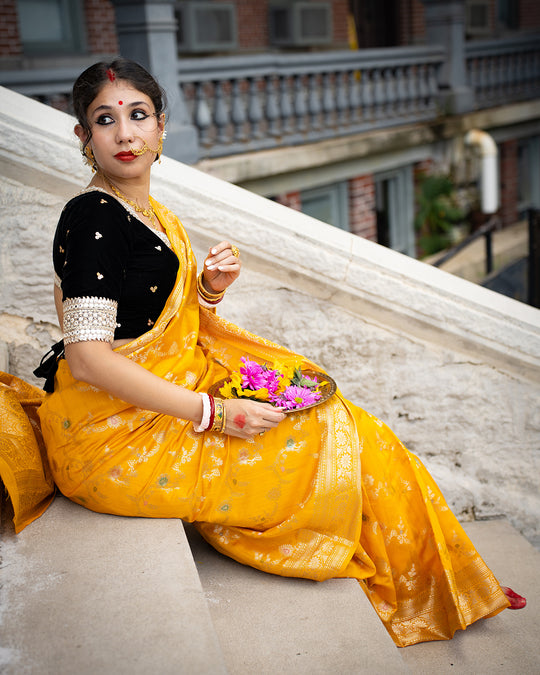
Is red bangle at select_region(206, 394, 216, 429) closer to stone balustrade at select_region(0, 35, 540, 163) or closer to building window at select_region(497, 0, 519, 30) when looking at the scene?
stone balustrade at select_region(0, 35, 540, 163)

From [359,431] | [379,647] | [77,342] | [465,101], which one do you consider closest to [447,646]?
[379,647]

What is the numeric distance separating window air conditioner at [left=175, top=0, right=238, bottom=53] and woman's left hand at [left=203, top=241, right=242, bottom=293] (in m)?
7.56

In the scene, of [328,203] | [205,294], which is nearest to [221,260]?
[205,294]

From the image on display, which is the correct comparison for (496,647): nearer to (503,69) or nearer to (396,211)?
A: (396,211)

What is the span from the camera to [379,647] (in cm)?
174

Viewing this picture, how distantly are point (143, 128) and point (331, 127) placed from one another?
6.30 m

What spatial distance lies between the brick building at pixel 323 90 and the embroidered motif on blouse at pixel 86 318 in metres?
3.99

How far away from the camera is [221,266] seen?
1.99m

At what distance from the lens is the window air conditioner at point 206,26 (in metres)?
8.67

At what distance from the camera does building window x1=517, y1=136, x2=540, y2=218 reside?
38.2ft

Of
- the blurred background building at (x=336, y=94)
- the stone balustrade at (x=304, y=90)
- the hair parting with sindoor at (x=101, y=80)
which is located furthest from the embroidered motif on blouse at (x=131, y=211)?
the blurred background building at (x=336, y=94)

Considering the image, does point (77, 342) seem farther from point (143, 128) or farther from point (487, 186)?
point (487, 186)

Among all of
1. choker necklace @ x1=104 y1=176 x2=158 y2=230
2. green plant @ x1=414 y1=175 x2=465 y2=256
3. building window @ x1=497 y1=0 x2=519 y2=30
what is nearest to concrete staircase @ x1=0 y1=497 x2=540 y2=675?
choker necklace @ x1=104 y1=176 x2=158 y2=230

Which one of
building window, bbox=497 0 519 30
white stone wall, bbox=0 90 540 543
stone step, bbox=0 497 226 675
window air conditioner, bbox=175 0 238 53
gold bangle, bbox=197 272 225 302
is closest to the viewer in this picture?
stone step, bbox=0 497 226 675
